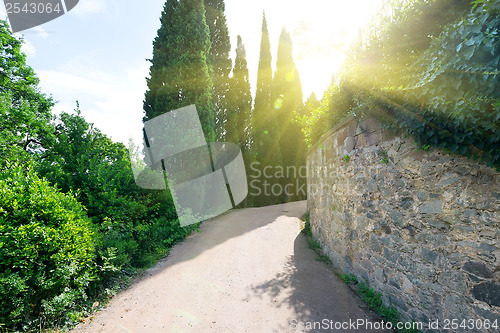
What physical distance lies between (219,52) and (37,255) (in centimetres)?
1292

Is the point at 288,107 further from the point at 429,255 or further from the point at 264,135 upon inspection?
the point at 429,255

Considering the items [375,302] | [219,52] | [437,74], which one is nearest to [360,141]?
[437,74]

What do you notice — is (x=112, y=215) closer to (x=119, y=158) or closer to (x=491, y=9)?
(x=119, y=158)

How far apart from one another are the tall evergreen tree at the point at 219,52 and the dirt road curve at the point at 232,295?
828 cm

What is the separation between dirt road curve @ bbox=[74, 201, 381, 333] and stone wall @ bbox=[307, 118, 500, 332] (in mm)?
798

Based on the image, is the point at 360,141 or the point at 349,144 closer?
the point at 360,141

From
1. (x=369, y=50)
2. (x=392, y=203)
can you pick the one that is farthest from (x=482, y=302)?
(x=369, y=50)

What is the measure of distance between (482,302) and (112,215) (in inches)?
244

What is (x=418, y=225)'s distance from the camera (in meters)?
2.55

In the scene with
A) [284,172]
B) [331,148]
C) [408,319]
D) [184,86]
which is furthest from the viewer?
[284,172]

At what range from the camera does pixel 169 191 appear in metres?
7.19
